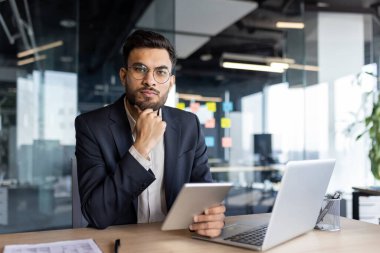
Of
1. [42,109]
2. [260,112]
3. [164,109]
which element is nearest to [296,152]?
[260,112]

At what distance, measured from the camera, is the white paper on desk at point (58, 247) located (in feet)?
3.75

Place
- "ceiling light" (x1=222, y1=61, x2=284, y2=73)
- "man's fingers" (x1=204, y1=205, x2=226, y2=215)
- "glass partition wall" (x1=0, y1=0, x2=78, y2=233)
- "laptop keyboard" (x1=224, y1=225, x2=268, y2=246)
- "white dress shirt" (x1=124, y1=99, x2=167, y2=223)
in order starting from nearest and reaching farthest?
"laptop keyboard" (x1=224, y1=225, x2=268, y2=246), "man's fingers" (x1=204, y1=205, x2=226, y2=215), "white dress shirt" (x1=124, y1=99, x2=167, y2=223), "glass partition wall" (x1=0, y1=0, x2=78, y2=233), "ceiling light" (x1=222, y1=61, x2=284, y2=73)

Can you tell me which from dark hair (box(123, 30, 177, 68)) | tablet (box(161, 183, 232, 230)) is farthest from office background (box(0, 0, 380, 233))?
tablet (box(161, 183, 232, 230))

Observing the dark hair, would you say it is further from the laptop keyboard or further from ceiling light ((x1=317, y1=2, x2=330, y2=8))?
ceiling light ((x1=317, y1=2, x2=330, y2=8))

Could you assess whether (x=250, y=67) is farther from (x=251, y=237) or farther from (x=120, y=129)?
(x=251, y=237)

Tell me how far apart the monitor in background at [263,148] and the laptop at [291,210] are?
4.29 m

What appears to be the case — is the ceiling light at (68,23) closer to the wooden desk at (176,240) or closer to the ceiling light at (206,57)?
the ceiling light at (206,57)

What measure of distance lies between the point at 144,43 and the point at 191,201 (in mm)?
678

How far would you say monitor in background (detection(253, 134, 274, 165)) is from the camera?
571 centimetres

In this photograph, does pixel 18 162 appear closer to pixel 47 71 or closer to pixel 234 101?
pixel 47 71

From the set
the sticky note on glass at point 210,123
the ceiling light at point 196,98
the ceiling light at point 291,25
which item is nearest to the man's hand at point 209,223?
the ceiling light at point 196,98

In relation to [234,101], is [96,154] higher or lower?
lower

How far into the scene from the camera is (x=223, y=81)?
18.6 ft

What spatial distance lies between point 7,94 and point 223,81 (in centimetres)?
278
